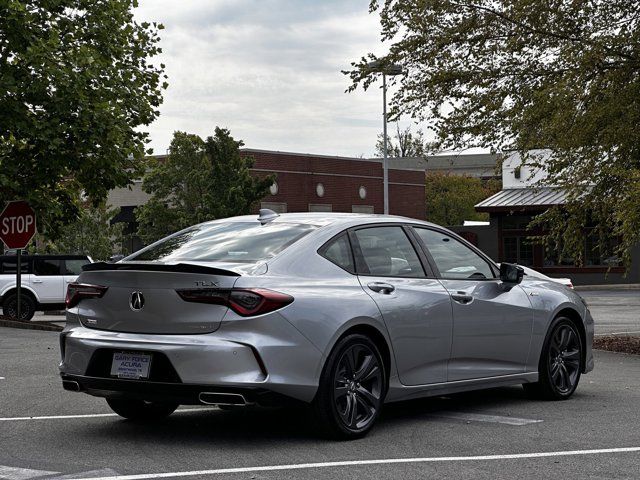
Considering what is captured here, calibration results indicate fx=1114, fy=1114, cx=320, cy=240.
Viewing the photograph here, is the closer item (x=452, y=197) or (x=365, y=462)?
(x=365, y=462)

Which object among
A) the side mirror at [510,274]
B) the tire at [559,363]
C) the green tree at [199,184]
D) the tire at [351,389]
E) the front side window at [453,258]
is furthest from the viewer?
the green tree at [199,184]

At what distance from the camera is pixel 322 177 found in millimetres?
59812

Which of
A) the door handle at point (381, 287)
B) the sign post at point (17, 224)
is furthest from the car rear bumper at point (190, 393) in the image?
the sign post at point (17, 224)

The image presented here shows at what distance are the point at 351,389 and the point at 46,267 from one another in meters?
23.7

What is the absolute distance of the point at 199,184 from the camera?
45.9 metres

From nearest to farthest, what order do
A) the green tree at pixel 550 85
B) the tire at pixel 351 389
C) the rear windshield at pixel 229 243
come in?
1. the tire at pixel 351 389
2. the rear windshield at pixel 229 243
3. the green tree at pixel 550 85

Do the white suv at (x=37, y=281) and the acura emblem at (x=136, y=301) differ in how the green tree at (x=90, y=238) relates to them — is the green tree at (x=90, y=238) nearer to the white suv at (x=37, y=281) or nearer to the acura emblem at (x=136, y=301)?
the white suv at (x=37, y=281)

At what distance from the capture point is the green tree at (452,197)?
78625mm

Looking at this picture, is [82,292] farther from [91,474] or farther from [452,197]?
[452,197]

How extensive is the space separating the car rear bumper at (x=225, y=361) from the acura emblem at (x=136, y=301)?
0.60 feet

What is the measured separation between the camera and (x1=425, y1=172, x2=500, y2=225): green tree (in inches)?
3095

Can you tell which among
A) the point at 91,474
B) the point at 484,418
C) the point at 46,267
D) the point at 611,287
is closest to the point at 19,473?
the point at 91,474

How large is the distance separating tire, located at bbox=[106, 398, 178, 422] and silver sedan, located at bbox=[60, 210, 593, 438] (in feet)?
0.04

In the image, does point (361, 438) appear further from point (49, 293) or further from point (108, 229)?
point (108, 229)
